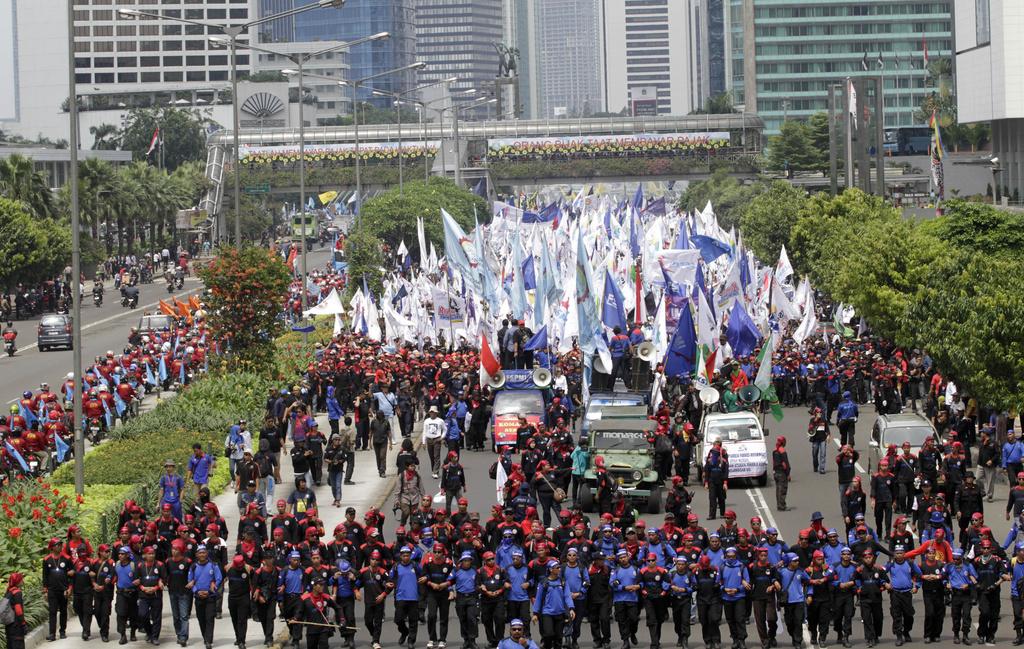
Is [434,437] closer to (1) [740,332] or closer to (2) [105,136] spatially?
(1) [740,332]

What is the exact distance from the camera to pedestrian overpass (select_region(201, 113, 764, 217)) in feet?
449

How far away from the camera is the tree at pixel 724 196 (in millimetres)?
104469

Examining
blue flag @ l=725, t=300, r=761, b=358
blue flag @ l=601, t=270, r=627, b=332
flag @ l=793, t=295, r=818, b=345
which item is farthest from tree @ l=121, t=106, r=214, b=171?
blue flag @ l=725, t=300, r=761, b=358

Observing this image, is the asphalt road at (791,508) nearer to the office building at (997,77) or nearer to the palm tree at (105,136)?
the office building at (997,77)

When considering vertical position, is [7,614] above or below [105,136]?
below

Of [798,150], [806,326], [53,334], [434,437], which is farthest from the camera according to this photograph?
[798,150]

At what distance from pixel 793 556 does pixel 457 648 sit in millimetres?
3715

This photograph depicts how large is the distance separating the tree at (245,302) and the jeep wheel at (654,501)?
1472 cm

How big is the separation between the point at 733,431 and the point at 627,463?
309 centimetres

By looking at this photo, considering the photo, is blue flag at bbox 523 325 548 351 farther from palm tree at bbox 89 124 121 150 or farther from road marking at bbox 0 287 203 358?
palm tree at bbox 89 124 121 150

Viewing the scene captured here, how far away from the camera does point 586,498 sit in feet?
87.7

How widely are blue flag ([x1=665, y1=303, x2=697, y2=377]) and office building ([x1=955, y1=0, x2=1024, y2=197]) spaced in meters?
54.9

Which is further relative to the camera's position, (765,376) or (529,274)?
(529,274)

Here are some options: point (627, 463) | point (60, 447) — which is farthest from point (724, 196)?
point (627, 463)
